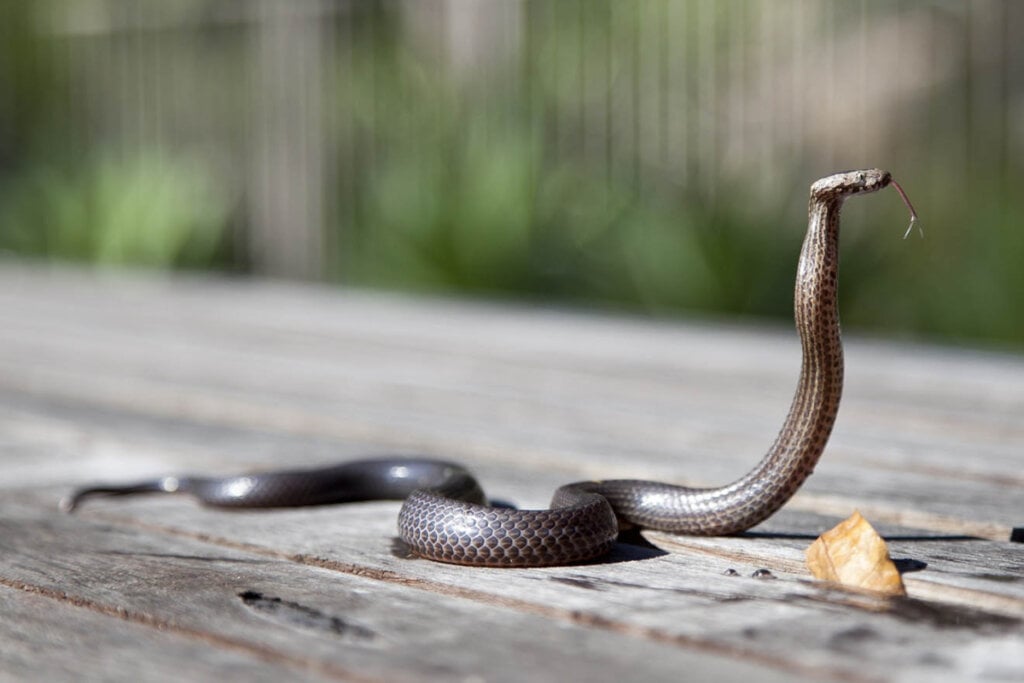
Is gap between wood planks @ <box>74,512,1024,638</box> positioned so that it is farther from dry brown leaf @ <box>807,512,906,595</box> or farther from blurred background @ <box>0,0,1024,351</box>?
blurred background @ <box>0,0,1024,351</box>

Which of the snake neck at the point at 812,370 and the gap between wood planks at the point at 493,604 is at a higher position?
the snake neck at the point at 812,370

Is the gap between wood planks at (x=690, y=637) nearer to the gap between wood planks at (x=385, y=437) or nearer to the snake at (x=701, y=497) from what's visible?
the snake at (x=701, y=497)

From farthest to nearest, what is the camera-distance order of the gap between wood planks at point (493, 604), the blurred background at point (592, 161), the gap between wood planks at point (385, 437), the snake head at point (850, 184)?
the blurred background at point (592, 161) < the gap between wood planks at point (385, 437) < the snake head at point (850, 184) < the gap between wood planks at point (493, 604)

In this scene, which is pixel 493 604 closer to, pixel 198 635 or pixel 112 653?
pixel 198 635

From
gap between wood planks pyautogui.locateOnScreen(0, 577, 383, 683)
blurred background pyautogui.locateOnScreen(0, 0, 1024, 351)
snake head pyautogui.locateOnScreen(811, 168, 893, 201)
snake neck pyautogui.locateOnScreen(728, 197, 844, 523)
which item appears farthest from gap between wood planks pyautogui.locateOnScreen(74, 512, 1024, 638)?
blurred background pyautogui.locateOnScreen(0, 0, 1024, 351)

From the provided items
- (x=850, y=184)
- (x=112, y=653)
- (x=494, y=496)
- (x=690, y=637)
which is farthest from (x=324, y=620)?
(x=494, y=496)

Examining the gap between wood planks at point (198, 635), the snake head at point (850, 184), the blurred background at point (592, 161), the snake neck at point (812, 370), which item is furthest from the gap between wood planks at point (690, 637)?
the blurred background at point (592, 161)

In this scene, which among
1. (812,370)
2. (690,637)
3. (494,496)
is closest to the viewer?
(690,637)
